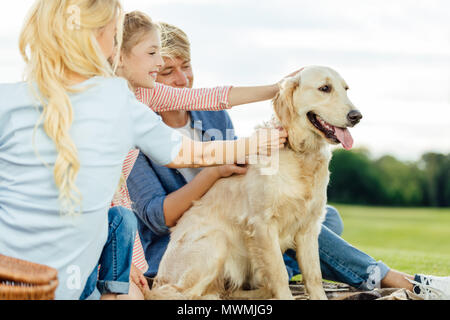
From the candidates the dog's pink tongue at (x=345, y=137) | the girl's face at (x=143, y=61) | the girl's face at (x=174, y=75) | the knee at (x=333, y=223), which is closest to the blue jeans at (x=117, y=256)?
the girl's face at (x=143, y=61)

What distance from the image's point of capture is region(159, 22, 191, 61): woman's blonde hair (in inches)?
155

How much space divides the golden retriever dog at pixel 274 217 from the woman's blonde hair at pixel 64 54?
1211mm

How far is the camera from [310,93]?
3.15 meters

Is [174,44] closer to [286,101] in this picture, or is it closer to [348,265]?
Result: [286,101]

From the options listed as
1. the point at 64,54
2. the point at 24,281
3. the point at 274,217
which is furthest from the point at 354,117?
the point at 24,281

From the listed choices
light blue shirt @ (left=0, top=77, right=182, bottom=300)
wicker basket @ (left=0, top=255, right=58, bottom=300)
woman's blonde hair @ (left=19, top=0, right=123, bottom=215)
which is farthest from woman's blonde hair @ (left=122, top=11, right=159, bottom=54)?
wicker basket @ (left=0, top=255, right=58, bottom=300)

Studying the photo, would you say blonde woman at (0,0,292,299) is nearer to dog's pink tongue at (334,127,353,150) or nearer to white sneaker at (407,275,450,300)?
dog's pink tongue at (334,127,353,150)

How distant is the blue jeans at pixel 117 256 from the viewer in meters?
2.60

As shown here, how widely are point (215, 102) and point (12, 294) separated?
1.92m

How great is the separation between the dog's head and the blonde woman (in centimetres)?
127

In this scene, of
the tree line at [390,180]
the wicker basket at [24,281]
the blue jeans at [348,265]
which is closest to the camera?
the wicker basket at [24,281]

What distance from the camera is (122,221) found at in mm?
2609

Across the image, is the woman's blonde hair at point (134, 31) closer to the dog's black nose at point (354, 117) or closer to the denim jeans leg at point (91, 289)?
the dog's black nose at point (354, 117)
